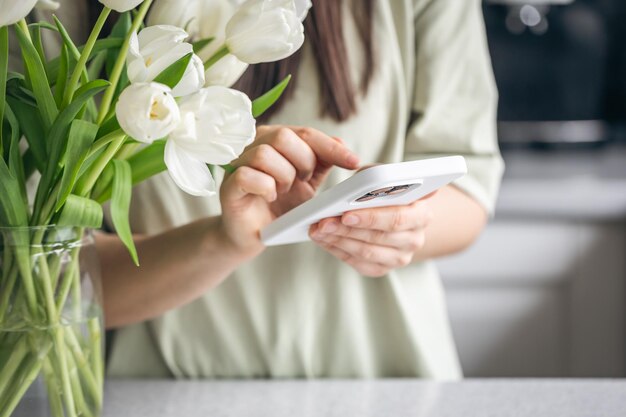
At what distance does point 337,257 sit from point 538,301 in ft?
3.01

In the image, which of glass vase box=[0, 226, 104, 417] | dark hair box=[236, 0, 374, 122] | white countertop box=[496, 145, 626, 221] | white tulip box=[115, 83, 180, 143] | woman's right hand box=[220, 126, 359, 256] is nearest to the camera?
white tulip box=[115, 83, 180, 143]

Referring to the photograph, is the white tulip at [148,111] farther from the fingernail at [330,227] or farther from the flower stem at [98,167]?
the fingernail at [330,227]

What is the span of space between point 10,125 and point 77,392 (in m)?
0.19

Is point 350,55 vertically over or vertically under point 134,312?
over

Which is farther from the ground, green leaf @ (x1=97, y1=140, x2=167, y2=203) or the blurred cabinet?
green leaf @ (x1=97, y1=140, x2=167, y2=203)

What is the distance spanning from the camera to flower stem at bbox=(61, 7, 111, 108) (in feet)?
1.73

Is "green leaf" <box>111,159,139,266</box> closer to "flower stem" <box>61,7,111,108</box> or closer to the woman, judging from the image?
"flower stem" <box>61,7,111,108</box>

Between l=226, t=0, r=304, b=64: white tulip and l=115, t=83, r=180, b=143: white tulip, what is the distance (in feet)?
0.23

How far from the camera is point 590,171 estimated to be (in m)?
1.79

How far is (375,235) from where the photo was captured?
77 cm

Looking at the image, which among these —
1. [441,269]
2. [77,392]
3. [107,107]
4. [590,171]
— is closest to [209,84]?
[107,107]

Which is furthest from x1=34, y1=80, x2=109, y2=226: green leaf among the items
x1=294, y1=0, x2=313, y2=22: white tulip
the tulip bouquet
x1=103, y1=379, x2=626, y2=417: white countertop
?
x1=103, y1=379, x2=626, y2=417: white countertop

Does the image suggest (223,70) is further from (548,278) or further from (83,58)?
(548,278)

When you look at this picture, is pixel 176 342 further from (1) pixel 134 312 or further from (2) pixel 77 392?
(2) pixel 77 392
